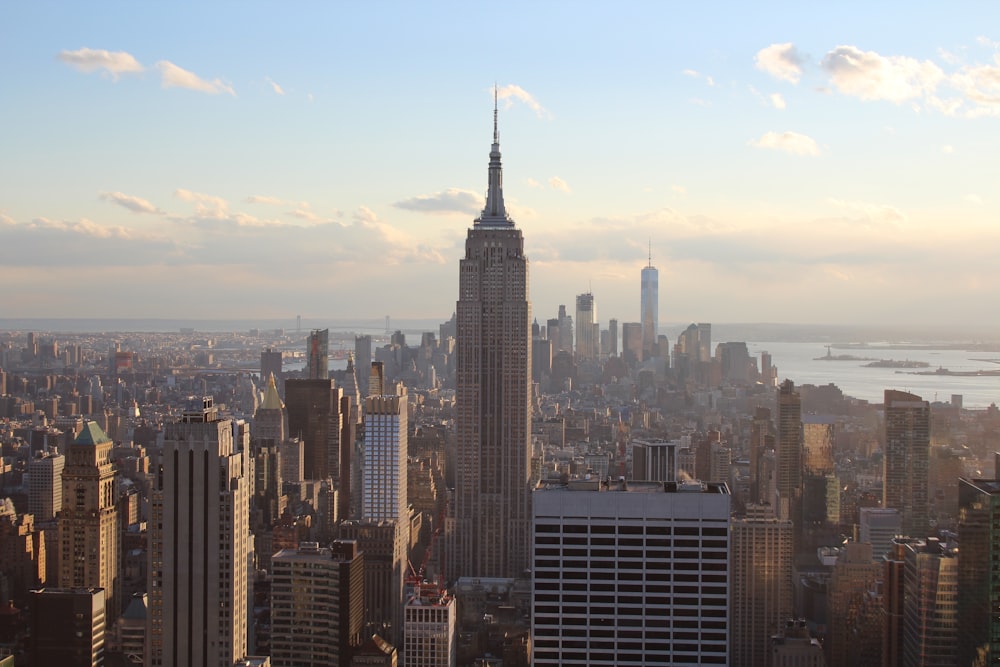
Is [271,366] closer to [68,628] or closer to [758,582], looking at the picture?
[68,628]

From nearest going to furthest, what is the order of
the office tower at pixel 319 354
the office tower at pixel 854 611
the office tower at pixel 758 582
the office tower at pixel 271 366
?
the office tower at pixel 854 611 → the office tower at pixel 758 582 → the office tower at pixel 271 366 → the office tower at pixel 319 354

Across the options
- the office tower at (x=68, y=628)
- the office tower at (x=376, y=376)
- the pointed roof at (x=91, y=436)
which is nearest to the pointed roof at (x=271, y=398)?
the office tower at (x=376, y=376)

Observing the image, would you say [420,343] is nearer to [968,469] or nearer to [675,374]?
[675,374]

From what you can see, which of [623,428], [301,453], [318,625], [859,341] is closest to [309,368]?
[301,453]

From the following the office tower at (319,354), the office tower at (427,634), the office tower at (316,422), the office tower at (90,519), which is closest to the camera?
the office tower at (427,634)

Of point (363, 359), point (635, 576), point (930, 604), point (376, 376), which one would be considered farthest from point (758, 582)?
point (363, 359)

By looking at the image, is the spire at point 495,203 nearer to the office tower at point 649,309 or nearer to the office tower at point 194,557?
the office tower at point 649,309
